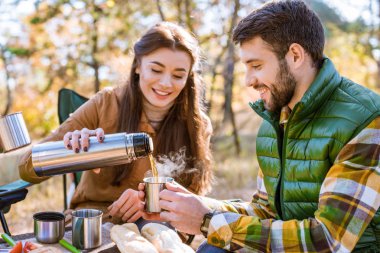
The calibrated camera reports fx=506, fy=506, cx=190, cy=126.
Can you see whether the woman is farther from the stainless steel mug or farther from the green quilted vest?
the green quilted vest

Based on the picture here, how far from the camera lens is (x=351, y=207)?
1614 millimetres

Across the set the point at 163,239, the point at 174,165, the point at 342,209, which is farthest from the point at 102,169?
the point at 342,209

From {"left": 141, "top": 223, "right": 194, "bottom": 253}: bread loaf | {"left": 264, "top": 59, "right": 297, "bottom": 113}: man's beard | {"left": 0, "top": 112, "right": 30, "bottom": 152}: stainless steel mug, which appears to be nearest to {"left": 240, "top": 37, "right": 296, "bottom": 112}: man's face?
{"left": 264, "top": 59, "right": 297, "bottom": 113}: man's beard

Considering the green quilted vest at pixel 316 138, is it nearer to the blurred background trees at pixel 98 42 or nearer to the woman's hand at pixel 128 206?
the woman's hand at pixel 128 206

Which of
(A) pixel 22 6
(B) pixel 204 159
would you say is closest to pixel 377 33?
(A) pixel 22 6

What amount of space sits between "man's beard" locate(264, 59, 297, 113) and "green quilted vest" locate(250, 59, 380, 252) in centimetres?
9

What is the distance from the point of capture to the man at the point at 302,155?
64.1 inches

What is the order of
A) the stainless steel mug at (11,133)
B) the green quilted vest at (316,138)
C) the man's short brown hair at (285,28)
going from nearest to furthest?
the green quilted vest at (316,138) < the man's short brown hair at (285,28) < the stainless steel mug at (11,133)

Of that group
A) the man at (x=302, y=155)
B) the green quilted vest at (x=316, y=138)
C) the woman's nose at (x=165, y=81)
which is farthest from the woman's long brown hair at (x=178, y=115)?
the green quilted vest at (x=316, y=138)

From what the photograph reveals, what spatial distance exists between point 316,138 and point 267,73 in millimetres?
306

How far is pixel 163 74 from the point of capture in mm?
2758

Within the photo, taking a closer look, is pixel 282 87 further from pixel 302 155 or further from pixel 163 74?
pixel 163 74

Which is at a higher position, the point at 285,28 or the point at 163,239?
the point at 285,28

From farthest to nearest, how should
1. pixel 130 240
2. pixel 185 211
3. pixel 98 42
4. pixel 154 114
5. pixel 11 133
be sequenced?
pixel 98 42, pixel 154 114, pixel 11 133, pixel 130 240, pixel 185 211
